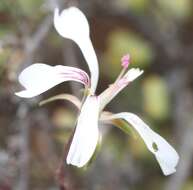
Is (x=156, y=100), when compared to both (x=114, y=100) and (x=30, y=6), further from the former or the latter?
(x=30, y=6)

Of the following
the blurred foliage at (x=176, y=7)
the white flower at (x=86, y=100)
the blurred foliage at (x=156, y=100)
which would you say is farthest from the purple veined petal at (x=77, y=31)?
the blurred foliage at (x=176, y=7)

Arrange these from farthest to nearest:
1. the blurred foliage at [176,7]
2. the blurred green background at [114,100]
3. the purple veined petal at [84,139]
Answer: the blurred foliage at [176,7]
the blurred green background at [114,100]
the purple veined petal at [84,139]

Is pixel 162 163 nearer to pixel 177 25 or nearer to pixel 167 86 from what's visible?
pixel 167 86

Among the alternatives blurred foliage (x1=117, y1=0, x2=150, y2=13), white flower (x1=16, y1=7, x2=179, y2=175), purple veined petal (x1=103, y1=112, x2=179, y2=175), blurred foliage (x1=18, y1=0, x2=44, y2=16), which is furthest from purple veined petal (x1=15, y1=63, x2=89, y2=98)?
blurred foliage (x1=117, y1=0, x2=150, y2=13)

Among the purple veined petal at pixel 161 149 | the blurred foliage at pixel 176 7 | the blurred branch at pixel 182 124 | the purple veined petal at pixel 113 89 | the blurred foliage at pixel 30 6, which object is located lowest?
the blurred branch at pixel 182 124

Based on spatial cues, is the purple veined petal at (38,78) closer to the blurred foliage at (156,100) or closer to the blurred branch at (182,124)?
the blurred branch at (182,124)

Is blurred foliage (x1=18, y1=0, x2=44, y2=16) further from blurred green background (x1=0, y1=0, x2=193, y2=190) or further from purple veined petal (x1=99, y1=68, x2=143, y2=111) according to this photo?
purple veined petal (x1=99, y1=68, x2=143, y2=111)
